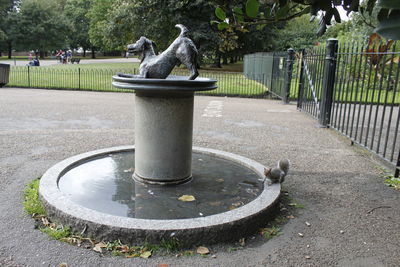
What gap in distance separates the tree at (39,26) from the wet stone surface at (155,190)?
54921 millimetres

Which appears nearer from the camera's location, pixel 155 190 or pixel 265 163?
pixel 155 190

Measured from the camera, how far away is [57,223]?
3.46m

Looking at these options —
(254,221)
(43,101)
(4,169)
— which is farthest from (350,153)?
(43,101)

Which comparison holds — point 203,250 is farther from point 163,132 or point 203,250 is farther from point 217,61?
point 217,61

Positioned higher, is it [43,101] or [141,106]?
[141,106]

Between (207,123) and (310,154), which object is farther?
(207,123)

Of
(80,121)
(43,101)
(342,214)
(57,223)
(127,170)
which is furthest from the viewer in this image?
(43,101)

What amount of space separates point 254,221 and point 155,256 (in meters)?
1.04

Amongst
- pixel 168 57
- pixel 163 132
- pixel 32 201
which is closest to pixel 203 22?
pixel 168 57

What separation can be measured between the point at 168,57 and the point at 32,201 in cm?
227

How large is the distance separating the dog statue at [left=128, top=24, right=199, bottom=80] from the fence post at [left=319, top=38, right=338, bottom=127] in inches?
214

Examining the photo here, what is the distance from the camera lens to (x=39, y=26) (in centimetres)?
5281

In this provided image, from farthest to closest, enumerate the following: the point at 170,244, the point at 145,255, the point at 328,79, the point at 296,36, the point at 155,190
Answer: the point at 296,36 → the point at 328,79 → the point at 155,190 → the point at 170,244 → the point at 145,255

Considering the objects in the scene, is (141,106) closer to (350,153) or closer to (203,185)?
(203,185)
